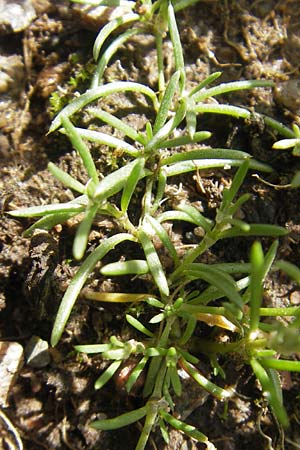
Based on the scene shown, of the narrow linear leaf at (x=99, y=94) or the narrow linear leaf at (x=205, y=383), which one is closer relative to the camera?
the narrow linear leaf at (x=205, y=383)

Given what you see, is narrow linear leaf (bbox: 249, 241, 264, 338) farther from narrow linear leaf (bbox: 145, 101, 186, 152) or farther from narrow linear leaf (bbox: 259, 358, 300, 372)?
narrow linear leaf (bbox: 145, 101, 186, 152)

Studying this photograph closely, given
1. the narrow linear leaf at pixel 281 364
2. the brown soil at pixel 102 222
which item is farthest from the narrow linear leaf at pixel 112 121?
the narrow linear leaf at pixel 281 364

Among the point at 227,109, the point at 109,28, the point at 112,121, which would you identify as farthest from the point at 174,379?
the point at 109,28

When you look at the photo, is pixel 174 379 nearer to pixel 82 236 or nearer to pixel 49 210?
pixel 82 236

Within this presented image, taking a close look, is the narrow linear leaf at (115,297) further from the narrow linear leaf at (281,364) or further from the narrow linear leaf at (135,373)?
the narrow linear leaf at (281,364)

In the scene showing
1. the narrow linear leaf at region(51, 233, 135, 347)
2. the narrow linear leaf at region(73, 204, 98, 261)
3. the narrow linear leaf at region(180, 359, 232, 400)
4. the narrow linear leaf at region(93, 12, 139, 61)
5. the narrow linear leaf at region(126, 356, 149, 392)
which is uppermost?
the narrow linear leaf at region(93, 12, 139, 61)

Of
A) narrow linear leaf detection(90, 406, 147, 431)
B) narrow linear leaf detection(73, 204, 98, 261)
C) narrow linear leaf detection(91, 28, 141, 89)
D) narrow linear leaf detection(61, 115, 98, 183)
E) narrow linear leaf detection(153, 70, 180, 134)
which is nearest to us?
narrow linear leaf detection(73, 204, 98, 261)

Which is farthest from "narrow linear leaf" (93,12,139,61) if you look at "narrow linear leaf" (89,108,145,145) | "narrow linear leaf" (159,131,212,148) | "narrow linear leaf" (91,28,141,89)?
"narrow linear leaf" (159,131,212,148)

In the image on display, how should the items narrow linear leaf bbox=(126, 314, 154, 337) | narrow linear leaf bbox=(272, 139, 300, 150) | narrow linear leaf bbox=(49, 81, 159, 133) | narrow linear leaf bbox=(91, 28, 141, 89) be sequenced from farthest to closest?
narrow linear leaf bbox=(91, 28, 141, 89), narrow linear leaf bbox=(272, 139, 300, 150), narrow linear leaf bbox=(49, 81, 159, 133), narrow linear leaf bbox=(126, 314, 154, 337)

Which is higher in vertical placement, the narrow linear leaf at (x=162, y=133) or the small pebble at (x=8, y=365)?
the narrow linear leaf at (x=162, y=133)

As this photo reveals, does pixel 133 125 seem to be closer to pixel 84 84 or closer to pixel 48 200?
pixel 84 84
